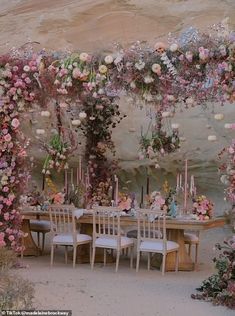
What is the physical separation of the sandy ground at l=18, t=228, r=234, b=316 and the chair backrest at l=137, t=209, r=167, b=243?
0.44 m

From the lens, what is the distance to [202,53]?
19.8 ft

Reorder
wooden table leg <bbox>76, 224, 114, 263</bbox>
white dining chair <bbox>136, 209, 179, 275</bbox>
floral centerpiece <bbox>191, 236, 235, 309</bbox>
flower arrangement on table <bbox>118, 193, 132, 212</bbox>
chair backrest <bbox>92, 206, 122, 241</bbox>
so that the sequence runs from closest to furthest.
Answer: floral centerpiece <bbox>191, 236, 235, 309</bbox> → white dining chair <bbox>136, 209, 179, 275</bbox> → chair backrest <bbox>92, 206, 122, 241</bbox> → flower arrangement on table <bbox>118, 193, 132, 212</bbox> → wooden table leg <bbox>76, 224, 114, 263</bbox>

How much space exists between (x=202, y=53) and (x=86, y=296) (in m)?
2.60

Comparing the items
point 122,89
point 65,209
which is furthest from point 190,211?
point 122,89

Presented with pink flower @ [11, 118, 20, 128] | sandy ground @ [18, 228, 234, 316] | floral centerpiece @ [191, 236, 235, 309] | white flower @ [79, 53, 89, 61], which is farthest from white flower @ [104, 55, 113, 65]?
sandy ground @ [18, 228, 234, 316]

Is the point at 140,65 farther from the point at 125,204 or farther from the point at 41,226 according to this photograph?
the point at 41,226

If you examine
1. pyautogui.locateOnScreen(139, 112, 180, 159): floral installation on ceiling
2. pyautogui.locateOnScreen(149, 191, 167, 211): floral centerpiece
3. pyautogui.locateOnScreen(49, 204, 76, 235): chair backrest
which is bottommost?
pyautogui.locateOnScreen(49, 204, 76, 235): chair backrest

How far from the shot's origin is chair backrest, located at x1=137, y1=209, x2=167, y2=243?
24.6 feet

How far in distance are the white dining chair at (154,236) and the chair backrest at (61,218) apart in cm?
89

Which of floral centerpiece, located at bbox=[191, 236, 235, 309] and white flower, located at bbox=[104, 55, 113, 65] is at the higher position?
white flower, located at bbox=[104, 55, 113, 65]

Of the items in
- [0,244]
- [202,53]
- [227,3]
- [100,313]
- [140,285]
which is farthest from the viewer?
[227,3]

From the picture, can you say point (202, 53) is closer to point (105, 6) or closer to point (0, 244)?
point (0, 244)

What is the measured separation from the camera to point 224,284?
19.8ft

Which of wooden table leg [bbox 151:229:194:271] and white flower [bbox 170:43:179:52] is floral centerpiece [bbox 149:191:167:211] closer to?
wooden table leg [bbox 151:229:194:271]
